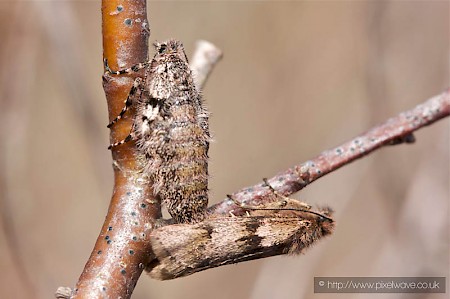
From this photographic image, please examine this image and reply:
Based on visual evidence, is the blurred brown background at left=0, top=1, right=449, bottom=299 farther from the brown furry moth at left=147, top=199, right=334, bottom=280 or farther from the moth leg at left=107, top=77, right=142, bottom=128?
the moth leg at left=107, top=77, right=142, bottom=128

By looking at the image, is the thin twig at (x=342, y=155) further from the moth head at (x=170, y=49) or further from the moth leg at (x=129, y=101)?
the moth head at (x=170, y=49)

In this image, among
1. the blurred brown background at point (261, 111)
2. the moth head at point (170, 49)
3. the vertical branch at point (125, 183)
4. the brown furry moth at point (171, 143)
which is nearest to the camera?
the vertical branch at point (125, 183)

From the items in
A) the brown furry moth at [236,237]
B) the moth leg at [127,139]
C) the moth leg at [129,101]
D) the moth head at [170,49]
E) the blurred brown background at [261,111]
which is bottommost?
the brown furry moth at [236,237]

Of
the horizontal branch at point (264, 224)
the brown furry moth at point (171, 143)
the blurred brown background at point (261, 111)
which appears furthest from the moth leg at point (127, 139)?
the blurred brown background at point (261, 111)

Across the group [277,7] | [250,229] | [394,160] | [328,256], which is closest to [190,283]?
[328,256]

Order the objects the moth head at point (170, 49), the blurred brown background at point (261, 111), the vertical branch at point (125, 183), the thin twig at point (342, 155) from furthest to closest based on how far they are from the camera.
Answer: the blurred brown background at point (261, 111)
the moth head at point (170, 49)
the thin twig at point (342, 155)
the vertical branch at point (125, 183)

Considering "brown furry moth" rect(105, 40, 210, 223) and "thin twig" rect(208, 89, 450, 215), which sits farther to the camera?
"thin twig" rect(208, 89, 450, 215)

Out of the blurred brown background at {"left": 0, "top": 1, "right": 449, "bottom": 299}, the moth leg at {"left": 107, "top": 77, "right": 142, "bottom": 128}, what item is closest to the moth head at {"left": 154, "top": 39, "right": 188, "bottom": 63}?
the moth leg at {"left": 107, "top": 77, "right": 142, "bottom": 128}
